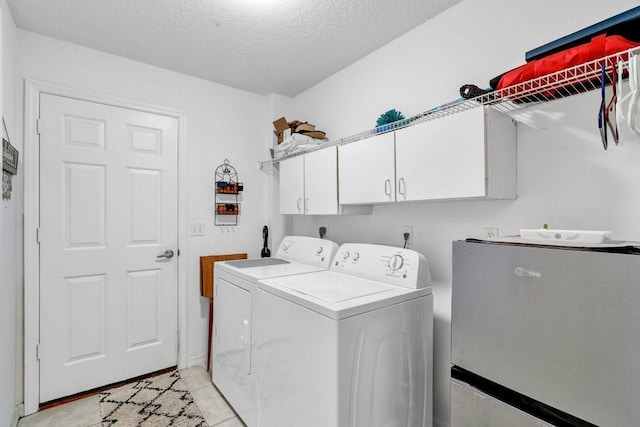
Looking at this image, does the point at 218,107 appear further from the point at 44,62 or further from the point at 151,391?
the point at 151,391

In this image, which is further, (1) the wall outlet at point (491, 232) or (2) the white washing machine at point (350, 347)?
(1) the wall outlet at point (491, 232)

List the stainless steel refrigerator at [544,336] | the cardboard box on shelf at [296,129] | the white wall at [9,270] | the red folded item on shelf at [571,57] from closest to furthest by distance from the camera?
the stainless steel refrigerator at [544,336] → the red folded item on shelf at [571,57] → the white wall at [9,270] → the cardboard box on shelf at [296,129]

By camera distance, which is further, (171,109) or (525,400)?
(171,109)

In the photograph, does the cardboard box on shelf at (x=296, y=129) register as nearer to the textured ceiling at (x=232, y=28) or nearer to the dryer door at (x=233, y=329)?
the textured ceiling at (x=232, y=28)

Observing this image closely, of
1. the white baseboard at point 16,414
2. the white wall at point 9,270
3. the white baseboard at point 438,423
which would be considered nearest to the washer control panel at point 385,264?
the white baseboard at point 438,423

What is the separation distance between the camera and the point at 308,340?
1.41 meters

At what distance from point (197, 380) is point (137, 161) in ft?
5.82

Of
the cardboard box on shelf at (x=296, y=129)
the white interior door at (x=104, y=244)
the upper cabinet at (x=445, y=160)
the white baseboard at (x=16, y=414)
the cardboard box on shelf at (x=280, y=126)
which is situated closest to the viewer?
the upper cabinet at (x=445, y=160)

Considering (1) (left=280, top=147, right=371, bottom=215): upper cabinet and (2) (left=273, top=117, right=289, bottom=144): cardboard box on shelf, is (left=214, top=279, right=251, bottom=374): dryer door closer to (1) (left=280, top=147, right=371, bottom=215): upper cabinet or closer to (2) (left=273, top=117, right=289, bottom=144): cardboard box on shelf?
(1) (left=280, top=147, right=371, bottom=215): upper cabinet

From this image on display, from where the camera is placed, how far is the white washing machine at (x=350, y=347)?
1.30m

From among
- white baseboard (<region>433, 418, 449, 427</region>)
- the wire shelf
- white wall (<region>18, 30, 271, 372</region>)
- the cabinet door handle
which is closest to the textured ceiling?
white wall (<region>18, 30, 271, 372</region>)

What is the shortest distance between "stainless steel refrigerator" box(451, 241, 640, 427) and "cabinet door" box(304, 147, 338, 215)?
1110mm

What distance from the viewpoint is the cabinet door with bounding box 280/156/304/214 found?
250cm

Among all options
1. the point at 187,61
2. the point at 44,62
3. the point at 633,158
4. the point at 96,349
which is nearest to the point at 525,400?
the point at 633,158
